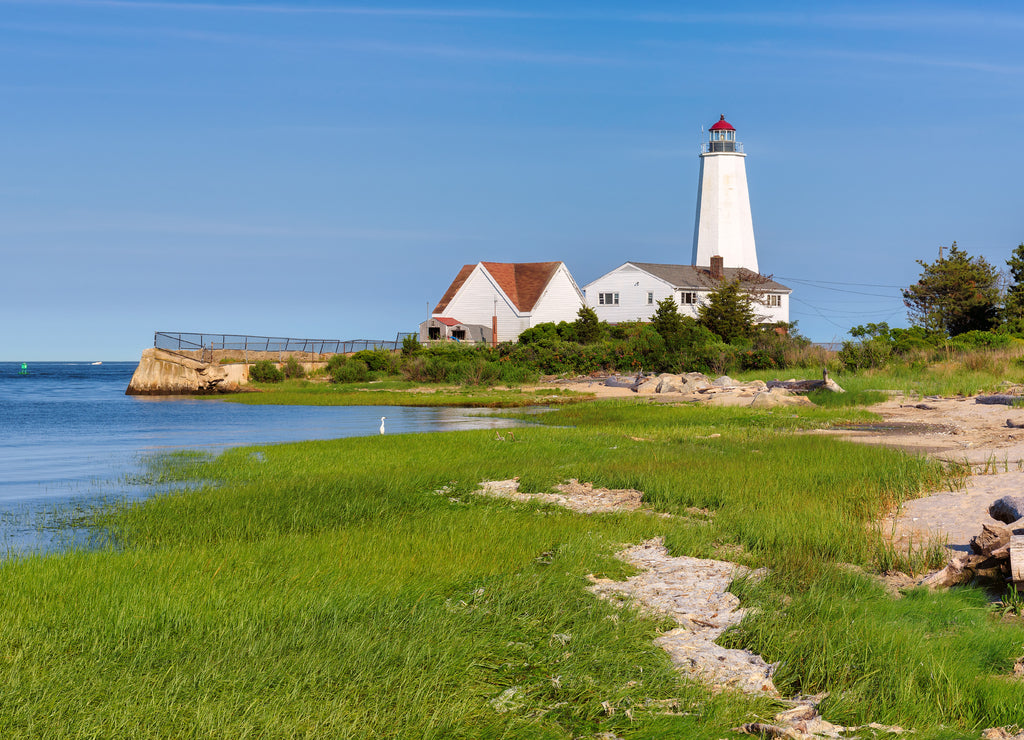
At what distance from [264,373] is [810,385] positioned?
37.4 m

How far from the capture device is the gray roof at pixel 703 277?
245 feet

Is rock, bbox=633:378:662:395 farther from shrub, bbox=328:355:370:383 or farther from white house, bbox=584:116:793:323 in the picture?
white house, bbox=584:116:793:323

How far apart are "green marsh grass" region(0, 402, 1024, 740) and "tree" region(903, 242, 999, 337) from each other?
44.3 m

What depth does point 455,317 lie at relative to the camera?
75562 mm

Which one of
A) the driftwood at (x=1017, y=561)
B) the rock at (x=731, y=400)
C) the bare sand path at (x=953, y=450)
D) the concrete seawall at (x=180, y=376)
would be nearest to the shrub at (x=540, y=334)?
the concrete seawall at (x=180, y=376)

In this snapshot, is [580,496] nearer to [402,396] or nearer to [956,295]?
[402,396]

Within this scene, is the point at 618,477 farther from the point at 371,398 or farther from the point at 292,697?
the point at 371,398

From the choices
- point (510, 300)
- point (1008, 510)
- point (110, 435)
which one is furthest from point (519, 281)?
point (1008, 510)

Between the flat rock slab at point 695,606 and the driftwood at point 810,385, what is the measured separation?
23.7 metres

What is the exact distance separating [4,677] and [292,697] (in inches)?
68.7

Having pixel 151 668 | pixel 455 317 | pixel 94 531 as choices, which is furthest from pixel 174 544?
pixel 455 317

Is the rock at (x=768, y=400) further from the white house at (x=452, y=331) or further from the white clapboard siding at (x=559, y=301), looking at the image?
the white house at (x=452, y=331)

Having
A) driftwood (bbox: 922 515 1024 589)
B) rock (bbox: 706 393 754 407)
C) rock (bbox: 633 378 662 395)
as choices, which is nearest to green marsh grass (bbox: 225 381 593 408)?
rock (bbox: 633 378 662 395)

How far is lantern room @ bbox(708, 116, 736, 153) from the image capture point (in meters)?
79.9
